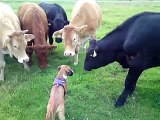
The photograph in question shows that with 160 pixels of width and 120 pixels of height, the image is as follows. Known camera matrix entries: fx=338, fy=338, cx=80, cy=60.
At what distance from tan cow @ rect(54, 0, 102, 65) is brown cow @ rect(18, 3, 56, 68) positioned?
1.61ft

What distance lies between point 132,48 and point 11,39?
129 inches

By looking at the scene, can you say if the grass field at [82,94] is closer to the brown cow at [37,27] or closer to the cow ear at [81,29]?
the brown cow at [37,27]

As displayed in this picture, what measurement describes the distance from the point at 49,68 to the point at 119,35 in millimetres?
2719

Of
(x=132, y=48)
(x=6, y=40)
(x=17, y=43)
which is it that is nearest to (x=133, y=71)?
(x=132, y=48)

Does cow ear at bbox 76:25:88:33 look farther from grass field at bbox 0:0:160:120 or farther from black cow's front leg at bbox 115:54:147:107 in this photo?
black cow's front leg at bbox 115:54:147:107

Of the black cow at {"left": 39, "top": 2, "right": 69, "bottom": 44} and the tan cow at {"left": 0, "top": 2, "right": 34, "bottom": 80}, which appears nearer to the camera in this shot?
the tan cow at {"left": 0, "top": 2, "right": 34, "bottom": 80}

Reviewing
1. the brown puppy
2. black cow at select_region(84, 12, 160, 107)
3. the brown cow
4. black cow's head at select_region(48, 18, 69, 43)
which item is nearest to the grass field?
black cow at select_region(84, 12, 160, 107)

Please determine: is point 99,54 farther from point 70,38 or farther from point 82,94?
point 70,38

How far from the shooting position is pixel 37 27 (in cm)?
993

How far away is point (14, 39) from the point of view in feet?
29.0

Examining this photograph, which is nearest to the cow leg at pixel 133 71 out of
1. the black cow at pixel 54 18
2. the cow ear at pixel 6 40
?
the cow ear at pixel 6 40

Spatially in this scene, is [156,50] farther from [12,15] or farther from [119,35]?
[12,15]

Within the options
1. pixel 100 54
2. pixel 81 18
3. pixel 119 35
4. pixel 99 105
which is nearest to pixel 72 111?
pixel 99 105

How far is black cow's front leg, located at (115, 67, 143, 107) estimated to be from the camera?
25.4 ft
